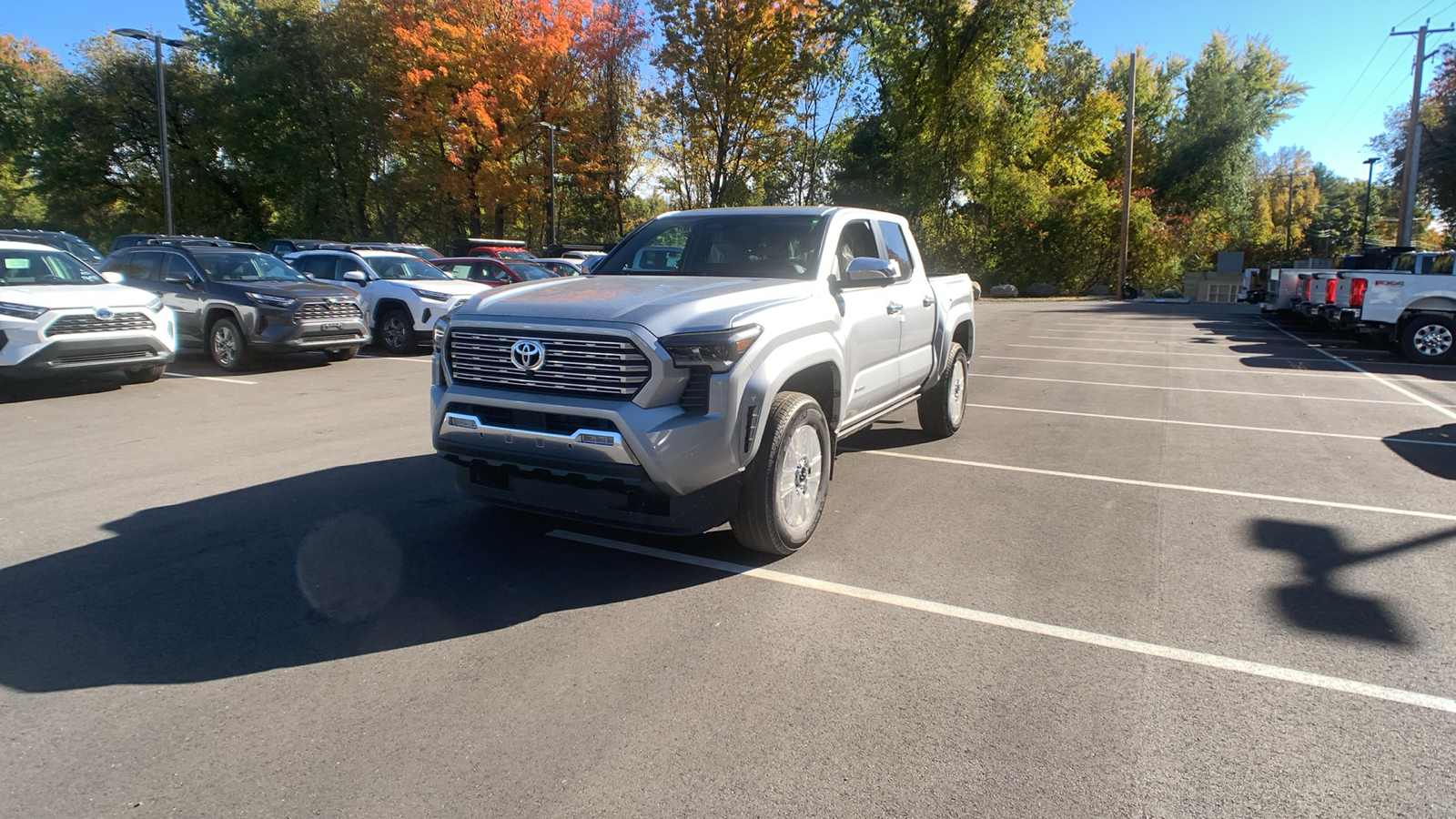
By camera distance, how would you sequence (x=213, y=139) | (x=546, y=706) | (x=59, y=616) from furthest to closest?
(x=213, y=139)
(x=59, y=616)
(x=546, y=706)

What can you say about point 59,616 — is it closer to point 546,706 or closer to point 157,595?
point 157,595

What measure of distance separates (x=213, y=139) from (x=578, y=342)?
156ft

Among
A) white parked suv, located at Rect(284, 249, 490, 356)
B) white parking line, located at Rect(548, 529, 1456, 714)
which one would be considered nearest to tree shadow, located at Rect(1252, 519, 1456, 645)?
white parking line, located at Rect(548, 529, 1456, 714)

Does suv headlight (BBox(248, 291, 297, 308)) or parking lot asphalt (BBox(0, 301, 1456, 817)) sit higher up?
suv headlight (BBox(248, 291, 297, 308))

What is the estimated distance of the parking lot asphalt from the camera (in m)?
2.84

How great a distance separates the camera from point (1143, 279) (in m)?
47.1

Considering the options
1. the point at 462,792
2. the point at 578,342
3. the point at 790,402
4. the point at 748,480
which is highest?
the point at 578,342

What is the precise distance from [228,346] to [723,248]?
9523 mm

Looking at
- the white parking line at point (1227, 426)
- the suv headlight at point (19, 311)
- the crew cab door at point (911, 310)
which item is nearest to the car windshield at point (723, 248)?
the crew cab door at point (911, 310)

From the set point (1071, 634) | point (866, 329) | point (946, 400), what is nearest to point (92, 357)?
point (866, 329)

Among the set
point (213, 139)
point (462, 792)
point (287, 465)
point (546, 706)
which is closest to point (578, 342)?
point (546, 706)

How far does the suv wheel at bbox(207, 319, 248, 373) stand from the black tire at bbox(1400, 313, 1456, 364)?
60.6 feet

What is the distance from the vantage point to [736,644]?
12.6ft

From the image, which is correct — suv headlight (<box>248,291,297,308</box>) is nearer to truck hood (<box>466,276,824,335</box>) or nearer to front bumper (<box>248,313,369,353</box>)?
front bumper (<box>248,313,369,353</box>)
